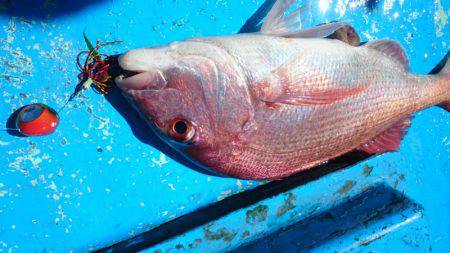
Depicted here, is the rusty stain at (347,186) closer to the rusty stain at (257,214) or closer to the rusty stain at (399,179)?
the rusty stain at (399,179)

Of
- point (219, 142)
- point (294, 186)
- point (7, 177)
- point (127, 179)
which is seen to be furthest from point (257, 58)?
point (7, 177)

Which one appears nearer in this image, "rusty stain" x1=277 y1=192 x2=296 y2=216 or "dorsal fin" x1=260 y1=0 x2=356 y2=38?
"dorsal fin" x1=260 y1=0 x2=356 y2=38

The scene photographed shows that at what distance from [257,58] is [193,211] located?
4.00ft

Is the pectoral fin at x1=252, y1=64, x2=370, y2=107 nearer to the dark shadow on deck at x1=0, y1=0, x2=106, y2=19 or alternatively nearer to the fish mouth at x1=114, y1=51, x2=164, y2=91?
the fish mouth at x1=114, y1=51, x2=164, y2=91

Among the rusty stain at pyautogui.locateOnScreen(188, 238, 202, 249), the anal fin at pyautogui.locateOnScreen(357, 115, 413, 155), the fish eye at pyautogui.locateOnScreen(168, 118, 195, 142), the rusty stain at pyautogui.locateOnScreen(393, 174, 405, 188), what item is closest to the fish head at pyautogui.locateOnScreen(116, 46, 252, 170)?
the fish eye at pyautogui.locateOnScreen(168, 118, 195, 142)

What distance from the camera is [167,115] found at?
1821 millimetres

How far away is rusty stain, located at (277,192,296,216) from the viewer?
2.45 meters

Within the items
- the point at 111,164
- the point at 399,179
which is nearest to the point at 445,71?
the point at 399,179

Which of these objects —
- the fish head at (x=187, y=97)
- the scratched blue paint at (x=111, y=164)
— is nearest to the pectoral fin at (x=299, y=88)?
the fish head at (x=187, y=97)

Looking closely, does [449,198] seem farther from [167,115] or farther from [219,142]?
[167,115]

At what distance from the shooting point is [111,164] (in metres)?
2.34

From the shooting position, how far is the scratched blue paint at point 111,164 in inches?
84.3

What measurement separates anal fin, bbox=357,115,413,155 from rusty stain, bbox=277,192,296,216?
1.85 ft

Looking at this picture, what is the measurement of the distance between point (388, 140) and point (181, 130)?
1.47 metres
